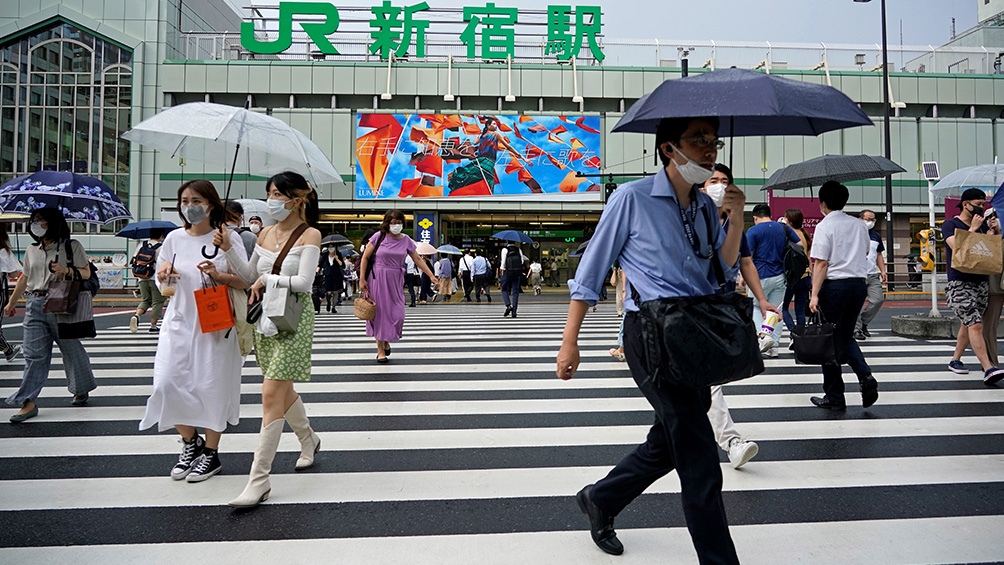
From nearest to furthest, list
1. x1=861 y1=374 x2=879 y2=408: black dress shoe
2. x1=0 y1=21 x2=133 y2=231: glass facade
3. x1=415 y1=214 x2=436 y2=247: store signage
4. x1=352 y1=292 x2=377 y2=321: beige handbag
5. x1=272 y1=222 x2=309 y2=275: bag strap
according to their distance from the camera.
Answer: x1=272 y1=222 x2=309 y2=275: bag strap < x1=861 y1=374 x2=879 y2=408: black dress shoe < x1=352 y1=292 x2=377 y2=321: beige handbag < x1=0 y1=21 x2=133 y2=231: glass facade < x1=415 y1=214 x2=436 y2=247: store signage

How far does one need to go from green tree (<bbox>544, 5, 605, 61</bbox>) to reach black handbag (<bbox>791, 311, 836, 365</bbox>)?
29575 millimetres

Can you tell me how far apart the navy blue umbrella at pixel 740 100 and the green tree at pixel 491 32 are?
101ft

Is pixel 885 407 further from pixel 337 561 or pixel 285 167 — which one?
pixel 285 167

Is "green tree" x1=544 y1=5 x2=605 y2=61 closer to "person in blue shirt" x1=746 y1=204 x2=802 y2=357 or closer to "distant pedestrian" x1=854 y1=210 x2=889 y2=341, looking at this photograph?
"distant pedestrian" x1=854 y1=210 x2=889 y2=341

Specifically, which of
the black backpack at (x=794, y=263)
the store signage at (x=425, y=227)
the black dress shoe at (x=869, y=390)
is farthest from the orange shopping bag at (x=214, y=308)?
the store signage at (x=425, y=227)

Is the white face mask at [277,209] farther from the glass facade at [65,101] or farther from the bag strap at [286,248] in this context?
the glass facade at [65,101]

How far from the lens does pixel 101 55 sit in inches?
1264

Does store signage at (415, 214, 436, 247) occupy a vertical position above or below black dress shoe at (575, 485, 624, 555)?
above

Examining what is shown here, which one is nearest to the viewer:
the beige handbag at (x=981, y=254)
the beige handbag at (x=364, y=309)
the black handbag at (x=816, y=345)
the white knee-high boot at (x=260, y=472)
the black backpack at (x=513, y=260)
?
the white knee-high boot at (x=260, y=472)

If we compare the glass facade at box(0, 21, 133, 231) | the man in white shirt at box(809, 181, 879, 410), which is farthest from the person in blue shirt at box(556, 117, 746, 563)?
the glass facade at box(0, 21, 133, 231)

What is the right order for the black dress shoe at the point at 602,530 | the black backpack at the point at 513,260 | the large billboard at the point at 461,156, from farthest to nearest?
1. the large billboard at the point at 461,156
2. the black backpack at the point at 513,260
3. the black dress shoe at the point at 602,530

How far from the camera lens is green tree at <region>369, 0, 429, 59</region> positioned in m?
31.7

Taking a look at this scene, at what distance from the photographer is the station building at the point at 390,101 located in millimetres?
31812

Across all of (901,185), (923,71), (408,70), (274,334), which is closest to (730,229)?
(274,334)
